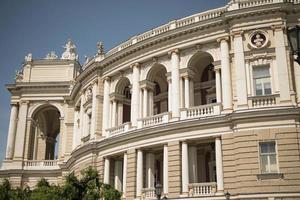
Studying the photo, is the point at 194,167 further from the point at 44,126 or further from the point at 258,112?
the point at 44,126

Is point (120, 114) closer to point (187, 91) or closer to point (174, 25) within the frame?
point (187, 91)

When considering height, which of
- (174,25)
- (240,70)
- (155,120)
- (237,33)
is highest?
(174,25)

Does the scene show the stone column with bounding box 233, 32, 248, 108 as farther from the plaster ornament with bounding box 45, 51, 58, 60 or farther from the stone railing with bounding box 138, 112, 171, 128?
the plaster ornament with bounding box 45, 51, 58, 60

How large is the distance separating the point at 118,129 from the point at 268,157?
43.6ft

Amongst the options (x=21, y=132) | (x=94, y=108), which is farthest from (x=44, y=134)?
(x=94, y=108)

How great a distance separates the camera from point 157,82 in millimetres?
36219

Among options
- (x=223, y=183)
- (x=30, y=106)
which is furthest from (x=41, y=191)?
(x=30, y=106)

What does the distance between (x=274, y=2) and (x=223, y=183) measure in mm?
12751

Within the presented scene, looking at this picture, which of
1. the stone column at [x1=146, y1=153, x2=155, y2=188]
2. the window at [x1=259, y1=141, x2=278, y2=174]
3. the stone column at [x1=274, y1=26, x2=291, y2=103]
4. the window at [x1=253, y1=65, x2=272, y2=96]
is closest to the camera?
the window at [x1=259, y1=141, x2=278, y2=174]

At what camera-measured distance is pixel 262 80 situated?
2731 cm

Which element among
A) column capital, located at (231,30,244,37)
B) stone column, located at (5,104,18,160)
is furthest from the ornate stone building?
stone column, located at (5,104,18,160)

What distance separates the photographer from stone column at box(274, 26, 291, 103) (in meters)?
26.0

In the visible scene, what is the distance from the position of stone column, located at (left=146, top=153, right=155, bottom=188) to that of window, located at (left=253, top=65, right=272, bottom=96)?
969cm

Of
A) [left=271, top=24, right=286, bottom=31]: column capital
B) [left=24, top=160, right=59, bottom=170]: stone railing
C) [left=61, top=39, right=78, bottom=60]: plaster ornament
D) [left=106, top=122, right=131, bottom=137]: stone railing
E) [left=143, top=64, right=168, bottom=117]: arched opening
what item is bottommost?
[left=24, top=160, right=59, bottom=170]: stone railing
